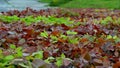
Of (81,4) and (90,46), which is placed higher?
(90,46)

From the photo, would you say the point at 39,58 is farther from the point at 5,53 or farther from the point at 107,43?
the point at 107,43

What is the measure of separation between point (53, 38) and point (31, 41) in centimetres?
29

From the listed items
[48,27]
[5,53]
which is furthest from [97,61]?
[48,27]

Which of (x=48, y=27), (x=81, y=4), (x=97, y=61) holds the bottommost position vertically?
(x=81, y=4)

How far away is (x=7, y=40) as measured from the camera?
12.1 ft

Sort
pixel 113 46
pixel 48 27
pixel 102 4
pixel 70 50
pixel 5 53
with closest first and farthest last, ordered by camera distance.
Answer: pixel 5 53 < pixel 70 50 < pixel 113 46 < pixel 48 27 < pixel 102 4

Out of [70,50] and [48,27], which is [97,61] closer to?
[70,50]

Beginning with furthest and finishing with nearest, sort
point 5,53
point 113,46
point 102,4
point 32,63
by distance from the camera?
point 102,4 → point 113,46 → point 5,53 → point 32,63

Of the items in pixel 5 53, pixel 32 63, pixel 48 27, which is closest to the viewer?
pixel 32 63

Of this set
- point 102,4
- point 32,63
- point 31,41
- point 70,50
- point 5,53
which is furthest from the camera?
point 102,4

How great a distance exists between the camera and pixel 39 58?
2779mm

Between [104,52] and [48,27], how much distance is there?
2057 millimetres

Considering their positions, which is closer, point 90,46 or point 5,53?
point 5,53

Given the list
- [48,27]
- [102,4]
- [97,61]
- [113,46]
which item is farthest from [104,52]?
[102,4]
